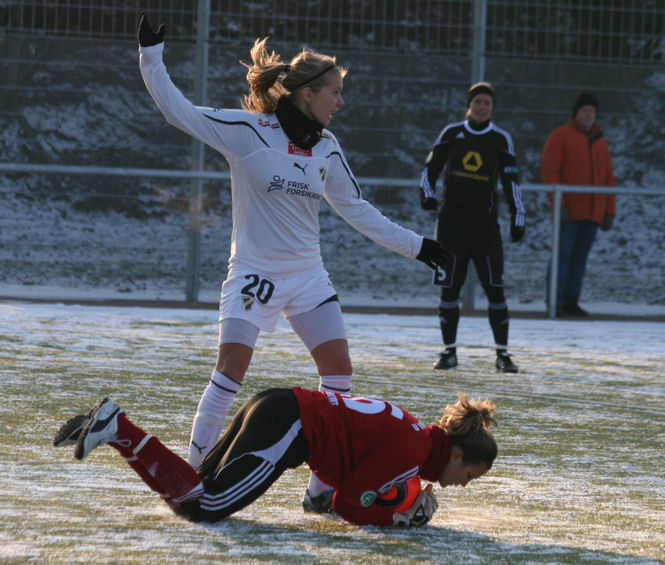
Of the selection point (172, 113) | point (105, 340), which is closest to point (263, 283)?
point (172, 113)

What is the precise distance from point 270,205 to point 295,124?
1.06 ft

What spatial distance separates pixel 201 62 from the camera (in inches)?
520

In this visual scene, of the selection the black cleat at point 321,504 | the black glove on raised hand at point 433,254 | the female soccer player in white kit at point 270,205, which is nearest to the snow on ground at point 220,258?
the black glove on raised hand at point 433,254

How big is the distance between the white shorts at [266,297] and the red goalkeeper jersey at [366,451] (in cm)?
57

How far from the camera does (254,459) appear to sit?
4.12m

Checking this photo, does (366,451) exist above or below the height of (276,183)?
below

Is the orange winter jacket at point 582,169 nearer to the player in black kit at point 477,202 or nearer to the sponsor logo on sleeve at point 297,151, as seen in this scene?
the player in black kit at point 477,202

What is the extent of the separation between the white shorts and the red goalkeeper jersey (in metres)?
0.57

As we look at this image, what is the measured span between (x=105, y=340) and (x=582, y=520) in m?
5.95

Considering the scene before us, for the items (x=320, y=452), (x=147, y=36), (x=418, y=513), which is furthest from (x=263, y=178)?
(x=418, y=513)

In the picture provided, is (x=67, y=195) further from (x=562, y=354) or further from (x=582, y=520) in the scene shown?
(x=582, y=520)

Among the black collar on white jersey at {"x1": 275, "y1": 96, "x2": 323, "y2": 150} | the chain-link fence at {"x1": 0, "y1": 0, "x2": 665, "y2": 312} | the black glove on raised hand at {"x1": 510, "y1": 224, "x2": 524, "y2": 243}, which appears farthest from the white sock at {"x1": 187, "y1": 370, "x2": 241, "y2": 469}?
the chain-link fence at {"x1": 0, "y1": 0, "x2": 665, "y2": 312}

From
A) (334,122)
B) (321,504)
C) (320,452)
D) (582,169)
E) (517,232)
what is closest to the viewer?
Answer: (320,452)

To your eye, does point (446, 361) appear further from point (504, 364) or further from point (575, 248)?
point (575, 248)
